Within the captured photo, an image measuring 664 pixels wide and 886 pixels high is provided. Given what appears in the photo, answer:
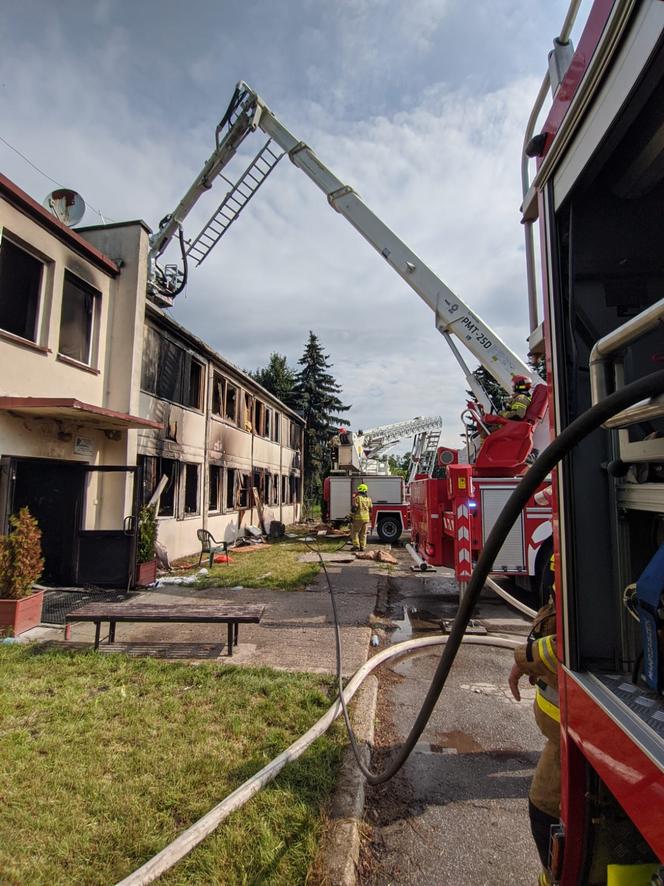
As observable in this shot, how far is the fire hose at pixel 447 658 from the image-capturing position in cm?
105

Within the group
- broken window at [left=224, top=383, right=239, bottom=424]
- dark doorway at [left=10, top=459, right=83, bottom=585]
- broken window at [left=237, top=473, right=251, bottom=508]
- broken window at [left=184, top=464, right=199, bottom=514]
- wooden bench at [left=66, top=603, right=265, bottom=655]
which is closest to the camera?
wooden bench at [left=66, top=603, right=265, bottom=655]

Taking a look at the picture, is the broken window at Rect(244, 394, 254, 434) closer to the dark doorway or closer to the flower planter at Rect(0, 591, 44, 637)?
the dark doorway

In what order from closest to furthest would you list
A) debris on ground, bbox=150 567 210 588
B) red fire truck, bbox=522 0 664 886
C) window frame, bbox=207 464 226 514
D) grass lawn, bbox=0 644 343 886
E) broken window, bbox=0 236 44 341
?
red fire truck, bbox=522 0 664 886
grass lawn, bbox=0 644 343 886
broken window, bbox=0 236 44 341
debris on ground, bbox=150 567 210 588
window frame, bbox=207 464 226 514

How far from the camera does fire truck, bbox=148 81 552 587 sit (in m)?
6.32

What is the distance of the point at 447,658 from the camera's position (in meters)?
1.62

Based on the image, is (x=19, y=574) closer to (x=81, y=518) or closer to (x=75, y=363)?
(x=81, y=518)

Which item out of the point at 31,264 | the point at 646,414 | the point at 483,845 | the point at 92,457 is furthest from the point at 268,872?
the point at 31,264

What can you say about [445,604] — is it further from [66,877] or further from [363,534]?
[66,877]

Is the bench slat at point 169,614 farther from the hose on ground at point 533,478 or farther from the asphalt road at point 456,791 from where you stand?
the hose on ground at point 533,478

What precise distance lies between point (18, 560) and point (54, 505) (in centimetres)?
296

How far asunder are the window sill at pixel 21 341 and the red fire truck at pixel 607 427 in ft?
22.2

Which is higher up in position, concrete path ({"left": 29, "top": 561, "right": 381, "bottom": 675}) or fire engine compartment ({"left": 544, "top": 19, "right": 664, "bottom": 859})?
fire engine compartment ({"left": 544, "top": 19, "right": 664, "bottom": 859})

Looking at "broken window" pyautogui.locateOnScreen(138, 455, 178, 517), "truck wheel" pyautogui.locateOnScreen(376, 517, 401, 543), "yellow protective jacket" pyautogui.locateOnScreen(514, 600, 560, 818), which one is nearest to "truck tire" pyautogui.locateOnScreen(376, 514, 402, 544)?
"truck wheel" pyautogui.locateOnScreen(376, 517, 401, 543)

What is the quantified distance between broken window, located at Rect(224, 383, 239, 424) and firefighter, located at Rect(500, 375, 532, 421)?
1024 centimetres
